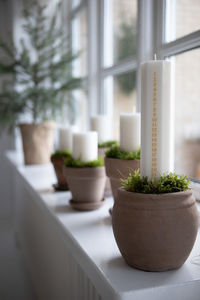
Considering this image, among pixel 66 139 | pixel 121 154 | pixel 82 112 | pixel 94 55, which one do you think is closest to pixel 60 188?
pixel 66 139

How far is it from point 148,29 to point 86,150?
1.86 ft

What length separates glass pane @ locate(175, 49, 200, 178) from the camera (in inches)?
44.9

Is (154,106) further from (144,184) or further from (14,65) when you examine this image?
(14,65)

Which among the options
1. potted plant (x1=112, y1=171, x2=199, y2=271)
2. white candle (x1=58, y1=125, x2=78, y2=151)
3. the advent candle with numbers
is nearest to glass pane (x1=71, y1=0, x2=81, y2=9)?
white candle (x1=58, y1=125, x2=78, y2=151)

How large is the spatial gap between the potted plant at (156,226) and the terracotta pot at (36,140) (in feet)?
5.10

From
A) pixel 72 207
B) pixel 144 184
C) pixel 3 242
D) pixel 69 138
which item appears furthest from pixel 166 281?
pixel 3 242

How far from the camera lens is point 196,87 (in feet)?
3.72

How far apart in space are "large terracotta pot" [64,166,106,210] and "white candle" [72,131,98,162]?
0.05m

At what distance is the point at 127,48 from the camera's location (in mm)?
1706

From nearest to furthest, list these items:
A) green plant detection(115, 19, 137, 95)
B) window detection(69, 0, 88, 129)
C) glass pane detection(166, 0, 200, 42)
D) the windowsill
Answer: the windowsill → glass pane detection(166, 0, 200, 42) → green plant detection(115, 19, 137, 95) → window detection(69, 0, 88, 129)

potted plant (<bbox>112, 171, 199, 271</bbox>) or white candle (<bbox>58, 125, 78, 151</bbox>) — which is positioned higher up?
white candle (<bbox>58, 125, 78, 151</bbox>)

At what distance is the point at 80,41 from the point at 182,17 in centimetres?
149

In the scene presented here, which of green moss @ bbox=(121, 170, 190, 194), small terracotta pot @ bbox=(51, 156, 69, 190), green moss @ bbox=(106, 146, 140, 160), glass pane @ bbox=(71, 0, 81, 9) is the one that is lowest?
small terracotta pot @ bbox=(51, 156, 69, 190)

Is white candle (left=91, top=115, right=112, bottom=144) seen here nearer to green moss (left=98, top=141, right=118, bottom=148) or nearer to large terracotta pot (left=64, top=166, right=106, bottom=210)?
green moss (left=98, top=141, right=118, bottom=148)
